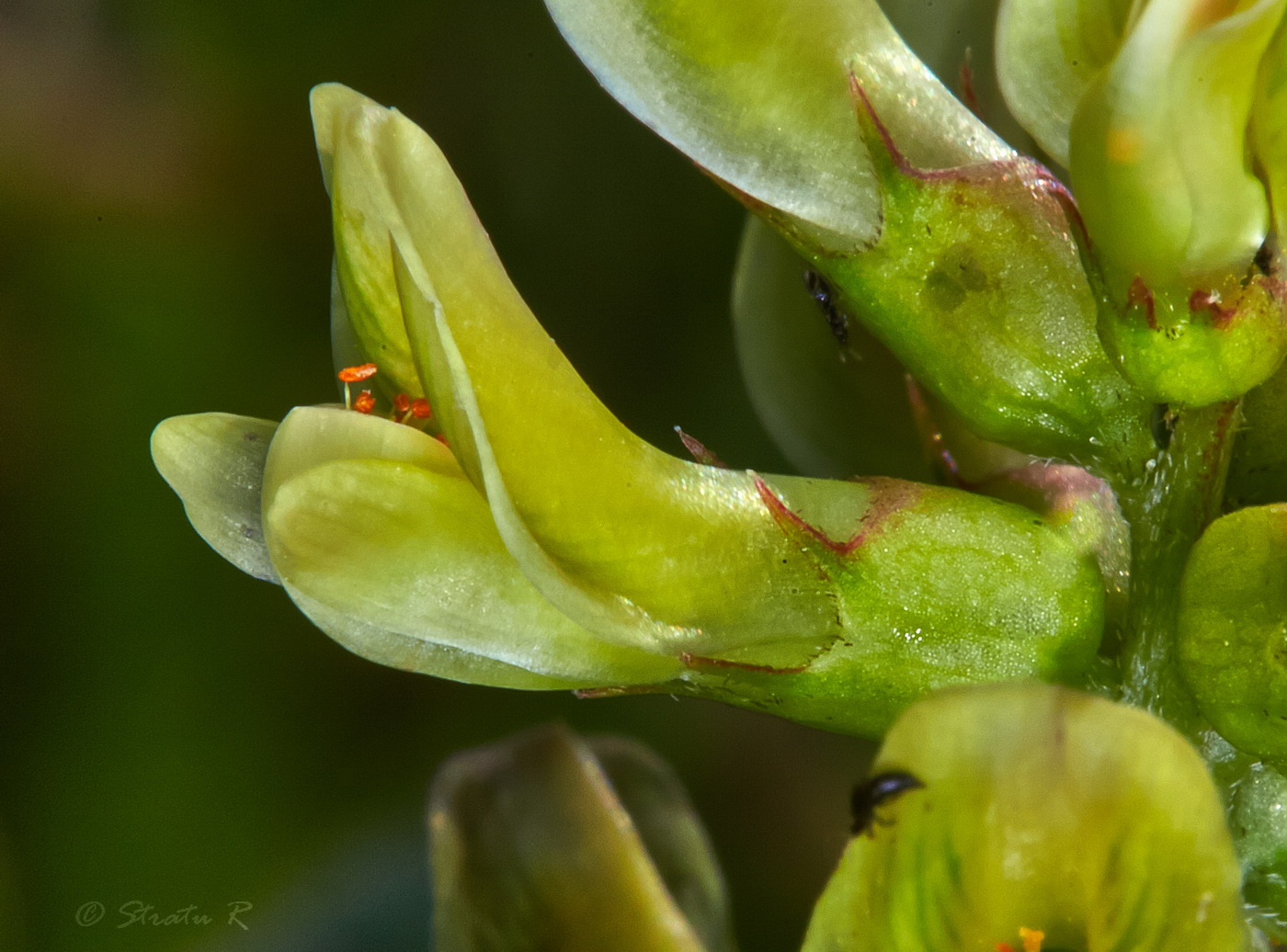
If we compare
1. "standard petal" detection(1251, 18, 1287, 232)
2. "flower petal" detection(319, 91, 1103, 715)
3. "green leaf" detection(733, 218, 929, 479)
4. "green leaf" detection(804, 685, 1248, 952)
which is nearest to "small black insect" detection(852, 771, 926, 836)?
"green leaf" detection(804, 685, 1248, 952)

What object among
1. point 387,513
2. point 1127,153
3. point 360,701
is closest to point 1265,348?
point 1127,153

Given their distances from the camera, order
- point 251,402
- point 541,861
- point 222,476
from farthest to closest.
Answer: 1. point 251,402
2. point 541,861
3. point 222,476

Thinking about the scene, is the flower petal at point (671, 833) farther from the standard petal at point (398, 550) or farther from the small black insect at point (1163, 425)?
the small black insect at point (1163, 425)

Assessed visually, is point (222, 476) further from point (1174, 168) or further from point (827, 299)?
point (1174, 168)

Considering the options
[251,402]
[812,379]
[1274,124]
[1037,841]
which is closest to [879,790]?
[1037,841]

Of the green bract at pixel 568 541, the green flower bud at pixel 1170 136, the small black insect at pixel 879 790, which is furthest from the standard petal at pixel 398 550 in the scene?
the green flower bud at pixel 1170 136

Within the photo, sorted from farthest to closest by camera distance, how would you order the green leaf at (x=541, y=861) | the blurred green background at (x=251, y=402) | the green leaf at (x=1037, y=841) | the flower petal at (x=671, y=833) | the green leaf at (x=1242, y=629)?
the blurred green background at (x=251, y=402), the flower petal at (x=671, y=833), the green leaf at (x=541, y=861), the green leaf at (x=1242, y=629), the green leaf at (x=1037, y=841)

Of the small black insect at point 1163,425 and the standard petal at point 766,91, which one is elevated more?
the standard petal at point 766,91
